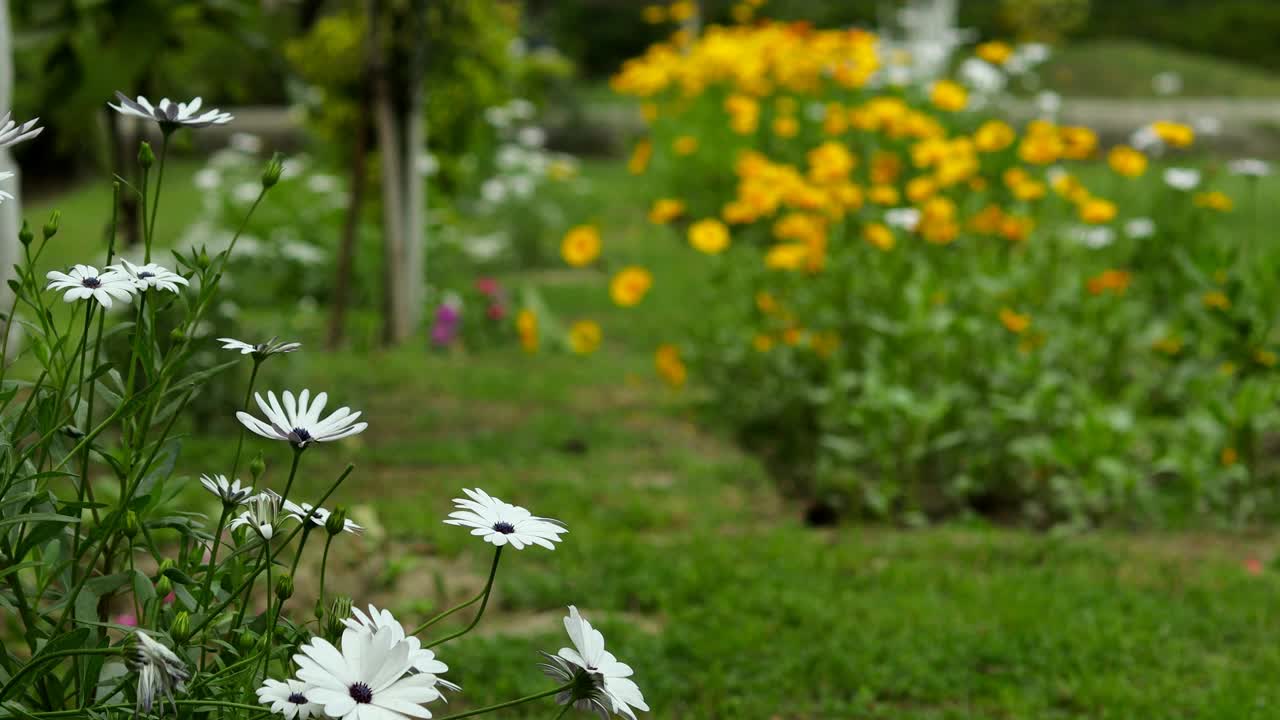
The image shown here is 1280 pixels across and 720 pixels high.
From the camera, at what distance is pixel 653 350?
5891 millimetres

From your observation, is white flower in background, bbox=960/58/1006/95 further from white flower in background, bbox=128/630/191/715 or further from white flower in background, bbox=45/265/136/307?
white flower in background, bbox=128/630/191/715

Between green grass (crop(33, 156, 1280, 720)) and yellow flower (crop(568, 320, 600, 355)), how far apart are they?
553 mm

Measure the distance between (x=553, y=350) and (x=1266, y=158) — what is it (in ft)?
30.4

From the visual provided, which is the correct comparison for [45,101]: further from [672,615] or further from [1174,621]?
[1174,621]

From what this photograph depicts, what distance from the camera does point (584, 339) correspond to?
17.6ft

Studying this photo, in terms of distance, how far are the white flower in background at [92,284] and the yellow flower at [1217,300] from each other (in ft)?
10.7

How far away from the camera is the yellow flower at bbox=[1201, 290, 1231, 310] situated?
12.8ft

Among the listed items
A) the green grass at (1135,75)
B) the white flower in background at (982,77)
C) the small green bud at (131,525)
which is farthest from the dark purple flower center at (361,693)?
the green grass at (1135,75)

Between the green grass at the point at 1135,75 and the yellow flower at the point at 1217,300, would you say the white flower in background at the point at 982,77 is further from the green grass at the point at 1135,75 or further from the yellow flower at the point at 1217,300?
the green grass at the point at 1135,75

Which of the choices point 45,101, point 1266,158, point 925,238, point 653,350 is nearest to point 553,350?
point 653,350

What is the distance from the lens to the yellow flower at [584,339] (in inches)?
205

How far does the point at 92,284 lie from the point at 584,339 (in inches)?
160

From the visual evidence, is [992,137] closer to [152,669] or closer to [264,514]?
[264,514]

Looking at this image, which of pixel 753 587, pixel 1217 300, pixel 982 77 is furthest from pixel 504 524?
pixel 982 77
